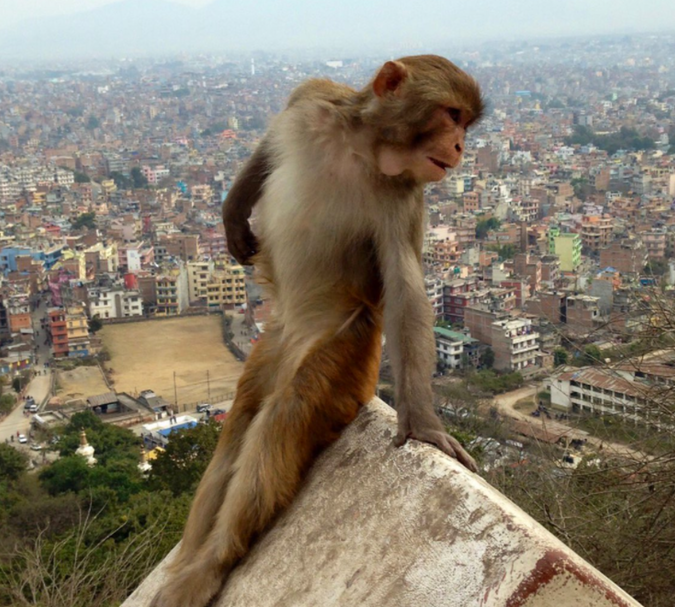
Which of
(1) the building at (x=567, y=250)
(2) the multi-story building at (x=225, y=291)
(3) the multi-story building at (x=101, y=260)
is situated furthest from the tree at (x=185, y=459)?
(3) the multi-story building at (x=101, y=260)

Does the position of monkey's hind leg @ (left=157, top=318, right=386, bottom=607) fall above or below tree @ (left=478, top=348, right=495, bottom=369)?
above

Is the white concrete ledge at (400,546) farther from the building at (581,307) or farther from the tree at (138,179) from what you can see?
the tree at (138,179)

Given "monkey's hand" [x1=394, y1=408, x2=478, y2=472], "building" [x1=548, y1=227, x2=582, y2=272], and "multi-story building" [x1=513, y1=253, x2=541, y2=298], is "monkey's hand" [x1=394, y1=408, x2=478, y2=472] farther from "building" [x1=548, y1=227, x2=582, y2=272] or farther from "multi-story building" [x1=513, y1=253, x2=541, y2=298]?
"building" [x1=548, y1=227, x2=582, y2=272]

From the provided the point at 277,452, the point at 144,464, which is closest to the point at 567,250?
the point at 144,464

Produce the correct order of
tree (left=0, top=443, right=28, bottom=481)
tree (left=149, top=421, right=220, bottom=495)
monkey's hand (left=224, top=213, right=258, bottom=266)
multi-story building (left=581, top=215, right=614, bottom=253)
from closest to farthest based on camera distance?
monkey's hand (left=224, top=213, right=258, bottom=266) < tree (left=149, top=421, right=220, bottom=495) < tree (left=0, top=443, right=28, bottom=481) < multi-story building (left=581, top=215, right=614, bottom=253)

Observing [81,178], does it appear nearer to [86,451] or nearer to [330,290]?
[86,451]

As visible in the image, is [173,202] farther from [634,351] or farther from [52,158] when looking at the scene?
[634,351]

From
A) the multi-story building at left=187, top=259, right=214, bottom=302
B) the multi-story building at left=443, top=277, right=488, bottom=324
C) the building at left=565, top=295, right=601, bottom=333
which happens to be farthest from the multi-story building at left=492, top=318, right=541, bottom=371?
the multi-story building at left=187, top=259, right=214, bottom=302
